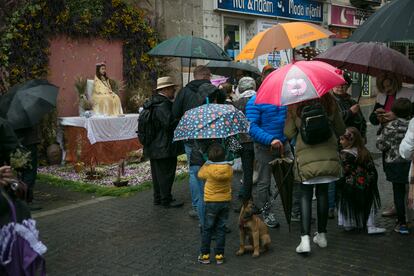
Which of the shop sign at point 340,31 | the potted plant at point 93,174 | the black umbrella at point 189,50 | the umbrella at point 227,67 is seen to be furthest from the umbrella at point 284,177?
the shop sign at point 340,31

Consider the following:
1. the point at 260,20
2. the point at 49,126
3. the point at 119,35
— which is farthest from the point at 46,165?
the point at 260,20

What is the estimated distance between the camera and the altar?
9.88 meters

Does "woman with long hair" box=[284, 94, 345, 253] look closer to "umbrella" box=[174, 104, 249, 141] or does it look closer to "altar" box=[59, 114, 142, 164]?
"umbrella" box=[174, 104, 249, 141]

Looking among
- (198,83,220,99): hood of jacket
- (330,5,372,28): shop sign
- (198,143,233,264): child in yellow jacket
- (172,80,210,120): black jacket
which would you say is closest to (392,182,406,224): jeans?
(198,143,233,264): child in yellow jacket

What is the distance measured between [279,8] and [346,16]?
451 cm

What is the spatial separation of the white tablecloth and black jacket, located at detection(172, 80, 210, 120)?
412cm

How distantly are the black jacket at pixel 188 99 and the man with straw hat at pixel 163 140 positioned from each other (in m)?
0.43

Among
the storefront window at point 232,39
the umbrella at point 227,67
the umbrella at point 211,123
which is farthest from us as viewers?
the storefront window at point 232,39

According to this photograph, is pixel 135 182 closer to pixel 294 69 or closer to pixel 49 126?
pixel 49 126

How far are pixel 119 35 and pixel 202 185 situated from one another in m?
7.56

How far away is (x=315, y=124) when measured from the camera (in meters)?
4.60

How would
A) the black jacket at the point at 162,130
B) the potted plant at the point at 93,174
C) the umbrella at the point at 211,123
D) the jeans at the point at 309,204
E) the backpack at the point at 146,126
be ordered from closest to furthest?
the umbrella at the point at 211,123 → the jeans at the point at 309,204 → the black jacket at the point at 162,130 → the backpack at the point at 146,126 → the potted plant at the point at 93,174

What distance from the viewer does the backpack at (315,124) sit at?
15.1 ft

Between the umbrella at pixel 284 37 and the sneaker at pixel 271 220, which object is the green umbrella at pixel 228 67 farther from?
the sneaker at pixel 271 220
